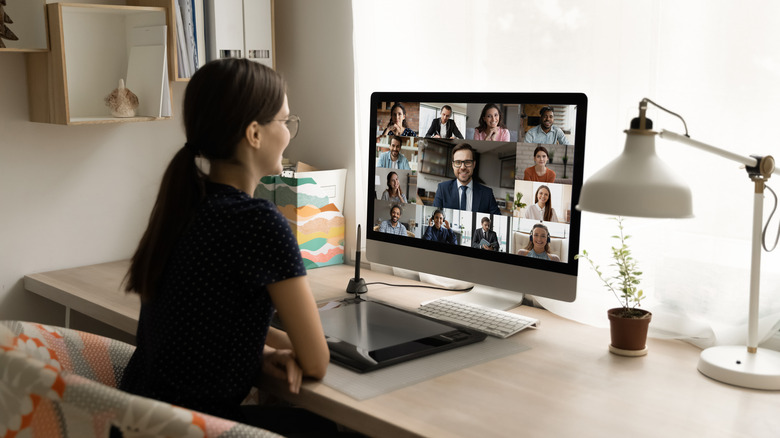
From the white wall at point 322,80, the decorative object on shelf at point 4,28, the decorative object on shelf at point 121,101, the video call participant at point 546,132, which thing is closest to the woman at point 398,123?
the video call participant at point 546,132

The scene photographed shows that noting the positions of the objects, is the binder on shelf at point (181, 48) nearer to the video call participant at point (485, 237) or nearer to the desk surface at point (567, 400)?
the video call participant at point (485, 237)

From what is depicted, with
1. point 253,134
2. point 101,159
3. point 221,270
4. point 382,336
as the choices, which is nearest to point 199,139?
point 253,134

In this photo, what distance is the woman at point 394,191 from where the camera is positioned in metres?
1.93

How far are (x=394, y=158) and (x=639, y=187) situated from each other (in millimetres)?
794

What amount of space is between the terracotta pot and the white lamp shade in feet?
1.06

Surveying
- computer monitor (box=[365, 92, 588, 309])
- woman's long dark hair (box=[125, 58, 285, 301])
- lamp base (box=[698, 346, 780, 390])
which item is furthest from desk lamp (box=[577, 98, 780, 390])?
woman's long dark hair (box=[125, 58, 285, 301])

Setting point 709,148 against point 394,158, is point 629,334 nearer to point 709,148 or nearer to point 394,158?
point 709,148

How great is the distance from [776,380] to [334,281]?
118cm

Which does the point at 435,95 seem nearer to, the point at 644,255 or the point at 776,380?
the point at 644,255

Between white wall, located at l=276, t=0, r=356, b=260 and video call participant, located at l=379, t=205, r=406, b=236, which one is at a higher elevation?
white wall, located at l=276, t=0, r=356, b=260

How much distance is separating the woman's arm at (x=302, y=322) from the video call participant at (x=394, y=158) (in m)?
0.67

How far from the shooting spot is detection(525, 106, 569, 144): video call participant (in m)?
1.60

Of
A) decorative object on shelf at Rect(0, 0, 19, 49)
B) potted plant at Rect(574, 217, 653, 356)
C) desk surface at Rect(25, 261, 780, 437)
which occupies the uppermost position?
decorative object on shelf at Rect(0, 0, 19, 49)

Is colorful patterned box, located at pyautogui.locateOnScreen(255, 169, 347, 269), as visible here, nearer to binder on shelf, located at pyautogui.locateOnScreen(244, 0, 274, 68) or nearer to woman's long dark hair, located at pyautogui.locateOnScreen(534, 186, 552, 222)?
binder on shelf, located at pyautogui.locateOnScreen(244, 0, 274, 68)
